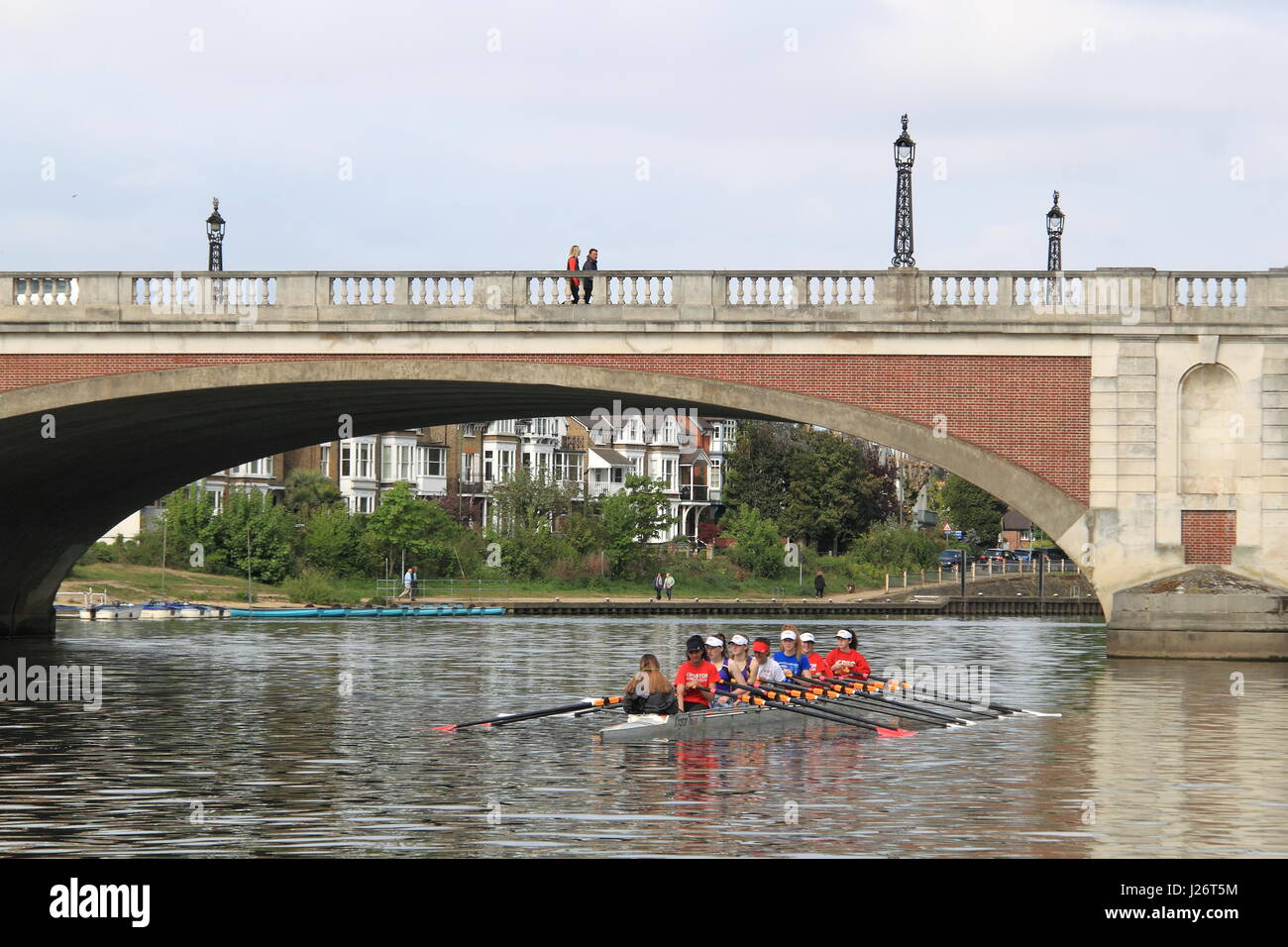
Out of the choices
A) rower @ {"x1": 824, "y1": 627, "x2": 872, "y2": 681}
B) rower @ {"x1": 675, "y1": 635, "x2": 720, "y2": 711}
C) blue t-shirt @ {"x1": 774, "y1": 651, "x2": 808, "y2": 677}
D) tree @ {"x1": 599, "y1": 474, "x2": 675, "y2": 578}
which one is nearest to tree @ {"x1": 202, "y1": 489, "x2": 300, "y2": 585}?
tree @ {"x1": 599, "y1": 474, "x2": 675, "y2": 578}

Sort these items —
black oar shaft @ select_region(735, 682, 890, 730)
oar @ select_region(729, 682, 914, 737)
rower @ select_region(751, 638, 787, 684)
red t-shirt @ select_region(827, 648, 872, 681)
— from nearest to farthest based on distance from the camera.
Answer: black oar shaft @ select_region(735, 682, 890, 730)
oar @ select_region(729, 682, 914, 737)
rower @ select_region(751, 638, 787, 684)
red t-shirt @ select_region(827, 648, 872, 681)

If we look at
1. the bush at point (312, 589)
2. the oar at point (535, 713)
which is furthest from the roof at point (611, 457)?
the oar at point (535, 713)

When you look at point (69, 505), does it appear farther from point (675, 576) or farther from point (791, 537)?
point (791, 537)

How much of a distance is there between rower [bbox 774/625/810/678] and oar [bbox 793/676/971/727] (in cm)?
23

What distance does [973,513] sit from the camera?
123 metres

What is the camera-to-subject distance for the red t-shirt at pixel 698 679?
2452cm

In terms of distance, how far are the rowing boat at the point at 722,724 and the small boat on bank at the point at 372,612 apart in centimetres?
4020

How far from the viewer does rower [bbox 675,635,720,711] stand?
24.4 m

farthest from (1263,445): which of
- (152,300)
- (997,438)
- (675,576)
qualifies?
(675,576)

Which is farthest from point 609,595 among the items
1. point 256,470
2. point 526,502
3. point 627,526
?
point 256,470

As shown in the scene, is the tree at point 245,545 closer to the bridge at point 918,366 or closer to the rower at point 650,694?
the bridge at point 918,366

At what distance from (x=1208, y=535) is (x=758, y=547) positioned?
5676cm

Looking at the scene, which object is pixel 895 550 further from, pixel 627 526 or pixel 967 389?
pixel 967 389

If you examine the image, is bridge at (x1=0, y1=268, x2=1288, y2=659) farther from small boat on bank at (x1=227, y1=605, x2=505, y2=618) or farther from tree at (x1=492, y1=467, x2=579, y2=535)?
tree at (x1=492, y1=467, x2=579, y2=535)
